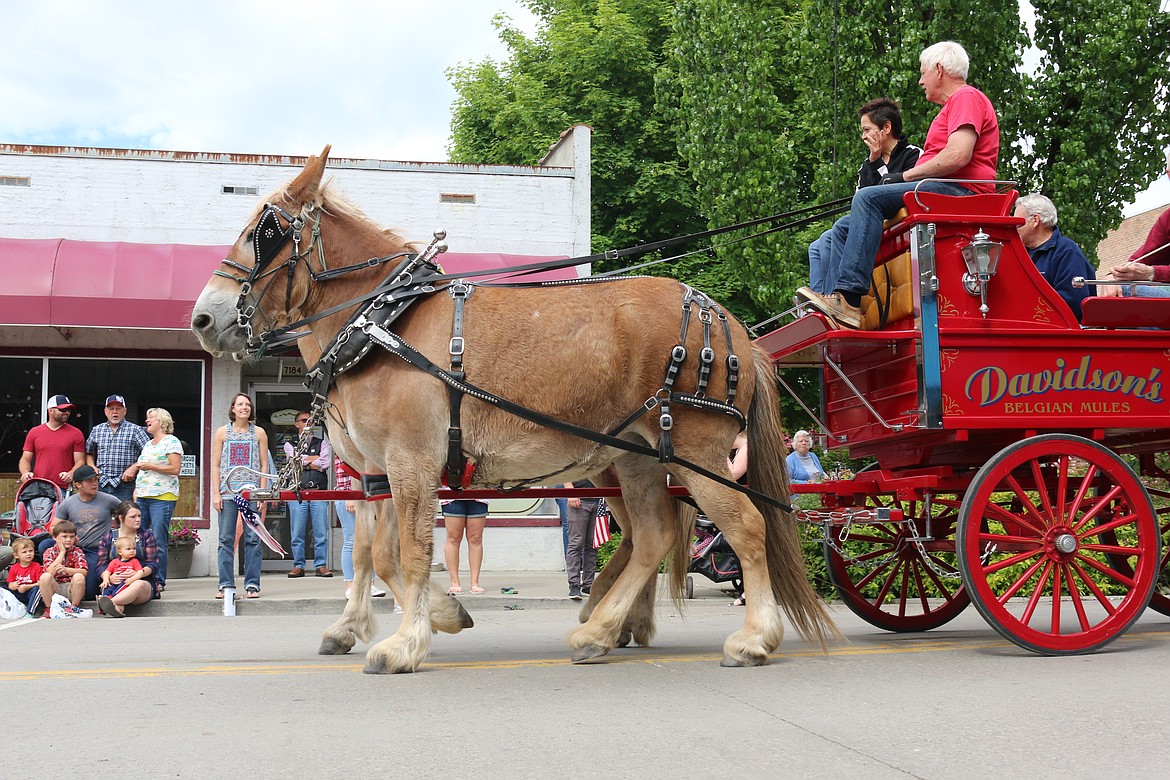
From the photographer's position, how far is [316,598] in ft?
40.0

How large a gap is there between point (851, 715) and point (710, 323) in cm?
251

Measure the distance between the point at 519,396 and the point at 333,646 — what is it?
7.08 ft

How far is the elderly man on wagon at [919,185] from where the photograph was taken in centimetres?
663

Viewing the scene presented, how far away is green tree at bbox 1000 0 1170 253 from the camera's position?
16844mm

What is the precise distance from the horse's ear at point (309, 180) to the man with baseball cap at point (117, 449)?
7.37m

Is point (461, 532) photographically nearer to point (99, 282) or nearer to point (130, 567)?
point (130, 567)

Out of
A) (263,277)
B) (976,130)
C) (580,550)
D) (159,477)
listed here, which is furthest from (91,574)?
(976,130)

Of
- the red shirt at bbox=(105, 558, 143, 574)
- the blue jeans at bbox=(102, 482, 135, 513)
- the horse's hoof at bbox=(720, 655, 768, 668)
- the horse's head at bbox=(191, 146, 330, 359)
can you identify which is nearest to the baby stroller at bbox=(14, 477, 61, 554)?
the blue jeans at bbox=(102, 482, 135, 513)

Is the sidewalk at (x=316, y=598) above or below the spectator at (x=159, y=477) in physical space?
below

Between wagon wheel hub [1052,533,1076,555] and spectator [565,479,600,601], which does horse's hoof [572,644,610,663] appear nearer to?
wagon wheel hub [1052,533,1076,555]

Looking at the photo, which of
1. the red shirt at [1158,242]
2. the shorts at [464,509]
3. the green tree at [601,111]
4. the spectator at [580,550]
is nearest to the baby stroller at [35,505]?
the shorts at [464,509]

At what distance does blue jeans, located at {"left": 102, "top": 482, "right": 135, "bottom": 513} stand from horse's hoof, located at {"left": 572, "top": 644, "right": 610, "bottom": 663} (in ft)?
27.0

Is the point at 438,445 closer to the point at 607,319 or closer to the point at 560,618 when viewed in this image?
the point at 607,319

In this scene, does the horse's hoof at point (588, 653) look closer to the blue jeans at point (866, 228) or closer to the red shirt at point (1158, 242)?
the blue jeans at point (866, 228)
